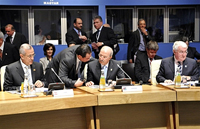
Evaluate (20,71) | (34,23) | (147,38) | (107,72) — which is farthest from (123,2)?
(20,71)

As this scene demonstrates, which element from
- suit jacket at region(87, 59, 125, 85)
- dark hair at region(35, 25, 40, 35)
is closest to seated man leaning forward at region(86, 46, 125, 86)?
suit jacket at region(87, 59, 125, 85)

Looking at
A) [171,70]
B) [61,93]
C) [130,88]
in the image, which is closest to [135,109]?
[130,88]

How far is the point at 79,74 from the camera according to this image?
16.8 feet

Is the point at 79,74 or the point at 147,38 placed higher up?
the point at 147,38

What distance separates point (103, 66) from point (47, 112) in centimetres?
152

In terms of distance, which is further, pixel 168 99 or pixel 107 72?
pixel 107 72

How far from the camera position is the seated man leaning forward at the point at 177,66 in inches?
196

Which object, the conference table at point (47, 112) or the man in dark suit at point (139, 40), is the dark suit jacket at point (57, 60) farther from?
the man in dark suit at point (139, 40)

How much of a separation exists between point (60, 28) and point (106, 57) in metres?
3.62

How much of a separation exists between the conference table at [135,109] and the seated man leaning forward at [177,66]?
0.95 m

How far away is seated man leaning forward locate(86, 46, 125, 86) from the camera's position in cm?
498

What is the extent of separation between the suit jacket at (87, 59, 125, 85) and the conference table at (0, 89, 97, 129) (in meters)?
1.06

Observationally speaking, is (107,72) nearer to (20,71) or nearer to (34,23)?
(20,71)

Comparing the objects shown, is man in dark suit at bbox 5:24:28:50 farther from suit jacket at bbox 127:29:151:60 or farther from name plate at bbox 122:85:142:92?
name plate at bbox 122:85:142:92
